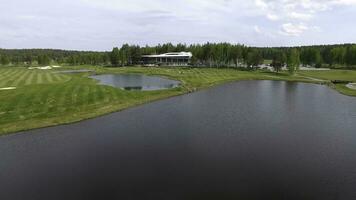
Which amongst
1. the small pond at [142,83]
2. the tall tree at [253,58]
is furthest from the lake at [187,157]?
the tall tree at [253,58]

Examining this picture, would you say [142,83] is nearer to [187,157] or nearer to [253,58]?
[187,157]

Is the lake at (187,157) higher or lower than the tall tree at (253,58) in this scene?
lower

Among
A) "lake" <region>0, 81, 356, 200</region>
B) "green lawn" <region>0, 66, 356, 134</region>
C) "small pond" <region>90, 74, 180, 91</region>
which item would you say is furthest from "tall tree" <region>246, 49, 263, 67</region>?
"lake" <region>0, 81, 356, 200</region>

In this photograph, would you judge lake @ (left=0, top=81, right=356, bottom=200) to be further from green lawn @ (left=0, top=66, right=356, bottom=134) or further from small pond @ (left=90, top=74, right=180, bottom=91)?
small pond @ (left=90, top=74, right=180, bottom=91)

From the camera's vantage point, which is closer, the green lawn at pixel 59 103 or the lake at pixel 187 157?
the lake at pixel 187 157

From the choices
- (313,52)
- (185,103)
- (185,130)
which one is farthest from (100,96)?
(313,52)

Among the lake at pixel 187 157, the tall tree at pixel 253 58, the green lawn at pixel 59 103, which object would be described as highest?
the tall tree at pixel 253 58

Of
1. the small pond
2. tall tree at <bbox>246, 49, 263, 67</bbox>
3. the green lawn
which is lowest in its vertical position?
the green lawn

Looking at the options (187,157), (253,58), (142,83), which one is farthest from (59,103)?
(253,58)

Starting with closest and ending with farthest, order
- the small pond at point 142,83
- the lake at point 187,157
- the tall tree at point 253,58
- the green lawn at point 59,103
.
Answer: the lake at point 187,157
the green lawn at point 59,103
the small pond at point 142,83
the tall tree at point 253,58

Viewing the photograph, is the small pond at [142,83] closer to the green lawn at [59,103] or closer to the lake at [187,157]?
the green lawn at [59,103]
